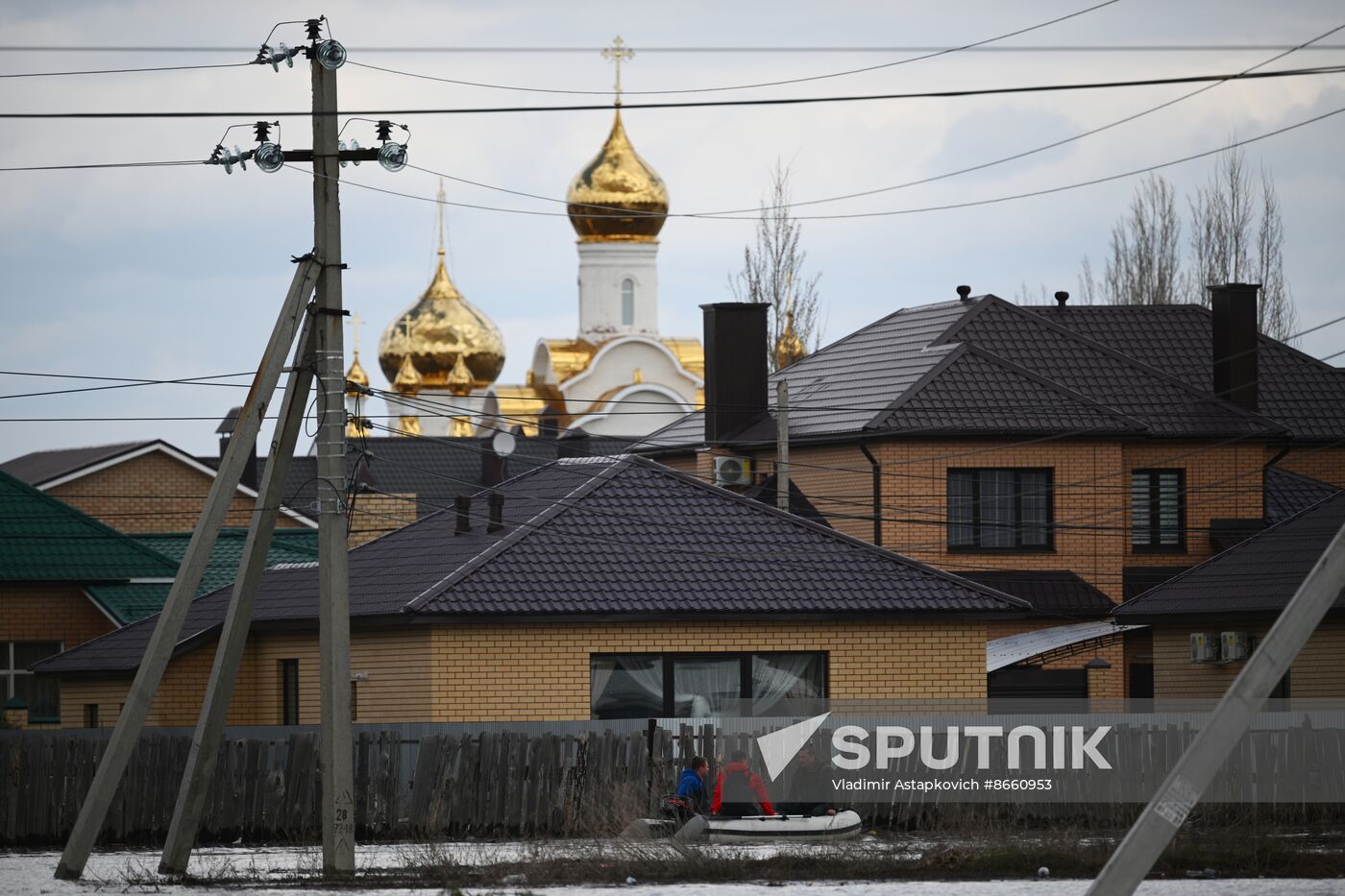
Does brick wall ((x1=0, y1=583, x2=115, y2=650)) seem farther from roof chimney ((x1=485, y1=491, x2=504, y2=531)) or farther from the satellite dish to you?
the satellite dish

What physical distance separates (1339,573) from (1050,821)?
36.0 ft

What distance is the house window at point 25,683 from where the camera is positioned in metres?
36.6

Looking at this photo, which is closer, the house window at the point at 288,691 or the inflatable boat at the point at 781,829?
the inflatable boat at the point at 781,829

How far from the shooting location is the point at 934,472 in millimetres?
35188

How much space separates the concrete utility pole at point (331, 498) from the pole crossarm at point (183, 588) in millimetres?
335

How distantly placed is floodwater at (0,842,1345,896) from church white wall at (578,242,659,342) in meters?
62.9

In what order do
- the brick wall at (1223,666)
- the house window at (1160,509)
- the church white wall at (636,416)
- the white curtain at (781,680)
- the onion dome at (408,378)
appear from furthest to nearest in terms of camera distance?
the onion dome at (408,378)
the church white wall at (636,416)
the house window at (1160,509)
the brick wall at (1223,666)
the white curtain at (781,680)

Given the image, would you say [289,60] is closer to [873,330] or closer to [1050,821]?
[1050,821]

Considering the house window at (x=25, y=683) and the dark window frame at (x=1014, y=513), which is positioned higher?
→ the dark window frame at (x=1014, y=513)

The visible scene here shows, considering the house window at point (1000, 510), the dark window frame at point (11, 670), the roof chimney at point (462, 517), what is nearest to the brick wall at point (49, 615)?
the dark window frame at point (11, 670)

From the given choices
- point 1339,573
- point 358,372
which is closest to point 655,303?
point 358,372

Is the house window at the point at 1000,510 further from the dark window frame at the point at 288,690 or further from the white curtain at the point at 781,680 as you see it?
the dark window frame at the point at 288,690

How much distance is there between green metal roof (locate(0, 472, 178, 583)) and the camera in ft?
121

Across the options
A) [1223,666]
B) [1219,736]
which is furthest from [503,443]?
[1219,736]
